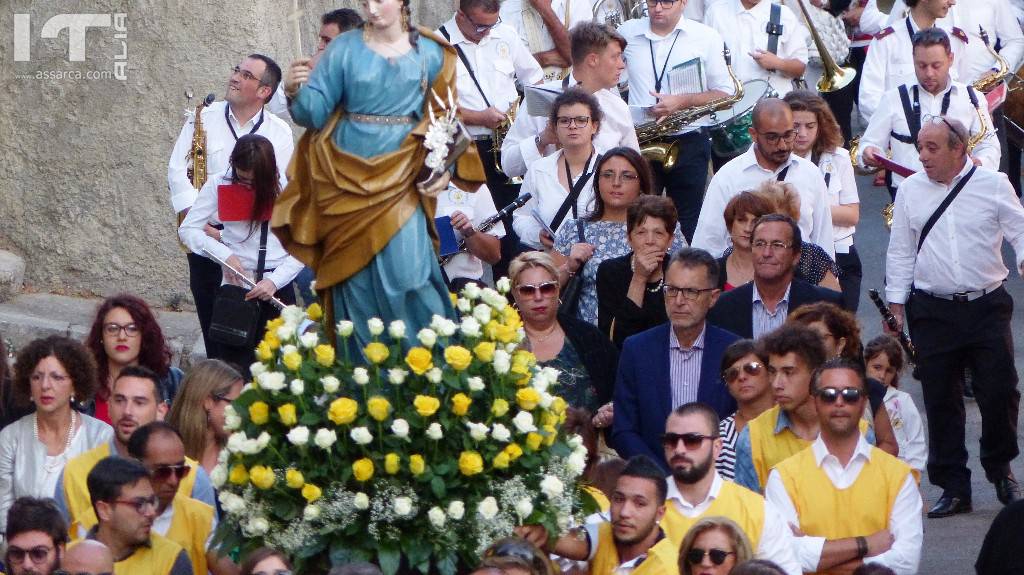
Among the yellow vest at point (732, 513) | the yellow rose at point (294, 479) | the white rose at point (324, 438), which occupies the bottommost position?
the yellow vest at point (732, 513)

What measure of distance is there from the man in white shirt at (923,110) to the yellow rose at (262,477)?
265 inches

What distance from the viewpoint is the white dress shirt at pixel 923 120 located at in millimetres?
12828

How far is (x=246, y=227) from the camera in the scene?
1098cm

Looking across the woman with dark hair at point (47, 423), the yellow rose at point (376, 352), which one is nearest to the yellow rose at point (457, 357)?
the yellow rose at point (376, 352)

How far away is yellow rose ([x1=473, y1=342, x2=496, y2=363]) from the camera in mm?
7262

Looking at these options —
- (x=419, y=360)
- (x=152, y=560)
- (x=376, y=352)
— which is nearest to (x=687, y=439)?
(x=419, y=360)

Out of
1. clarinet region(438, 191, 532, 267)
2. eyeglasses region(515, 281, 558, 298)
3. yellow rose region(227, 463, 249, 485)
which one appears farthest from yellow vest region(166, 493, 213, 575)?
clarinet region(438, 191, 532, 267)

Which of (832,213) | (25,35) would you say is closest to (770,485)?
(832,213)

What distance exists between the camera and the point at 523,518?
7.18 meters

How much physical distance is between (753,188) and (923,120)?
2.26 m

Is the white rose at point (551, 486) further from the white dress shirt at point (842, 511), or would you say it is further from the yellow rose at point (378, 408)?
the white dress shirt at point (842, 511)

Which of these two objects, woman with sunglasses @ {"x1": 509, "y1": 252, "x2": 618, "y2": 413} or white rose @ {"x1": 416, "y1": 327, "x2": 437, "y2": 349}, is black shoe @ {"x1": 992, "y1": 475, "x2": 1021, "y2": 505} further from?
white rose @ {"x1": 416, "y1": 327, "x2": 437, "y2": 349}

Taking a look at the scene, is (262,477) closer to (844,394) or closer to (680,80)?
(844,394)

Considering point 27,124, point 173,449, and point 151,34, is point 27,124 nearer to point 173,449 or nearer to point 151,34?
point 151,34
